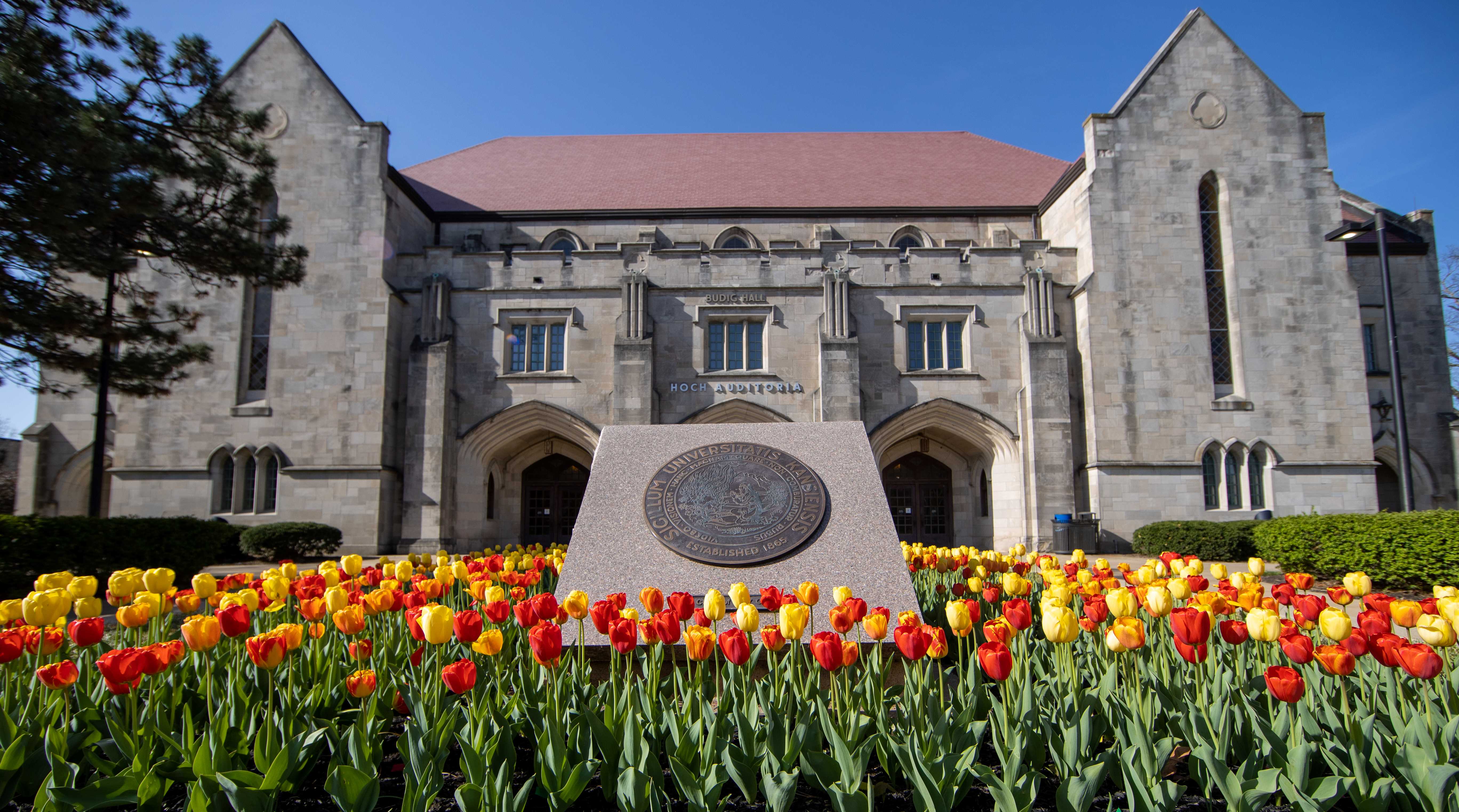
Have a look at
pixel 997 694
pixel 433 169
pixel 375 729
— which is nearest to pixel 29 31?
pixel 375 729

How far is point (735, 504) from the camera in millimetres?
5777

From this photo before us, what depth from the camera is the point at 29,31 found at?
10977 mm

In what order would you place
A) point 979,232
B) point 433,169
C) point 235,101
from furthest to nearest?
point 433,169 → point 979,232 → point 235,101

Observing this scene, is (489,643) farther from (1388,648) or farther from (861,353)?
(861,353)

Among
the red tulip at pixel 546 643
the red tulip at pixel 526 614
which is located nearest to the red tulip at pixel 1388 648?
the red tulip at pixel 546 643

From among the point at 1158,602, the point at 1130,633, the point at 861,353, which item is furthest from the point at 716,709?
the point at 861,353

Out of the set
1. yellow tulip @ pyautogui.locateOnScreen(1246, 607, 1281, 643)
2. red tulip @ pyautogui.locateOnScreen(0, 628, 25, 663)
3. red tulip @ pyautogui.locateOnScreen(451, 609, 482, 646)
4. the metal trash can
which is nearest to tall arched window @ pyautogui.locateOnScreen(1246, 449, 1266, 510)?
the metal trash can

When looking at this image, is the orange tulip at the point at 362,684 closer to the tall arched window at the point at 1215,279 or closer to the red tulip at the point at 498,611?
the red tulip at the point at 498,611

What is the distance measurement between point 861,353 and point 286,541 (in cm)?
1481

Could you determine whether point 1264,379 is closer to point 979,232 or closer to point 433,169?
point 979,232

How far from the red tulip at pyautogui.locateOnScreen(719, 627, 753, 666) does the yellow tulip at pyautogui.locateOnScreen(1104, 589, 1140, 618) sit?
143cm

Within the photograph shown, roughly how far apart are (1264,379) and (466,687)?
78.3ft

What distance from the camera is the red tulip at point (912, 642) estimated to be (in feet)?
10.7

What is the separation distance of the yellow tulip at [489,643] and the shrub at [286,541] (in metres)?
17.8
